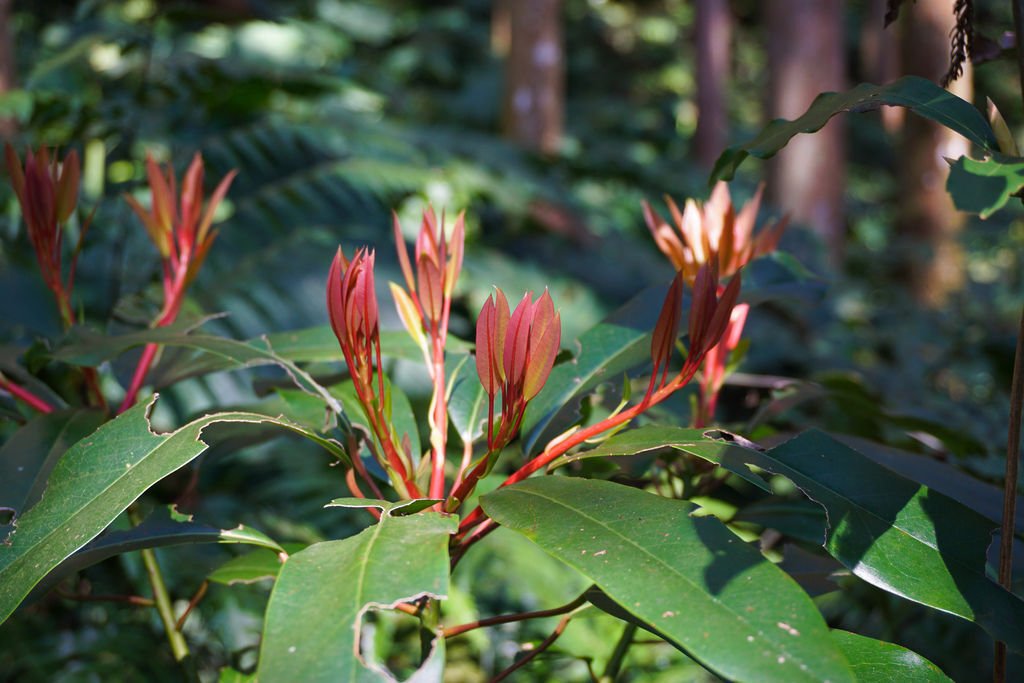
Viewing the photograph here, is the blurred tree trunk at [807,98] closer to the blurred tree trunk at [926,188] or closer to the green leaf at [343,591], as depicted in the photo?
the blurred tree trunk at [926,188]

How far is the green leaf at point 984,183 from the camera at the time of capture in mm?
474

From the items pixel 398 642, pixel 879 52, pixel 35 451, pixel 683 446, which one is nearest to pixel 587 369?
pixel 683 446

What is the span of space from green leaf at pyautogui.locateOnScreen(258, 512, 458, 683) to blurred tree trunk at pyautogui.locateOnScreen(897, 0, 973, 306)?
4140 mm

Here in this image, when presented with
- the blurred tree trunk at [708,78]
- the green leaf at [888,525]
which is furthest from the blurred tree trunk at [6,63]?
the blurred tree trunk at [708,78]

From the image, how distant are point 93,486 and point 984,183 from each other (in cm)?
59

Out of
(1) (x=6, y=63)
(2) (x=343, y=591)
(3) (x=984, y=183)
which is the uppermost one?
(1) (x=6, y=63)

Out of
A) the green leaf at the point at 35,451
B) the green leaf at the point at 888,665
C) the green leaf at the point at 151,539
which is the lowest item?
the green leaf at the point at 888,665

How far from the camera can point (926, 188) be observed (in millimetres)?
4512

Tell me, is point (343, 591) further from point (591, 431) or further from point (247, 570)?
point (247, 570)

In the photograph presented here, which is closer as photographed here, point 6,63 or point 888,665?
point 888,665

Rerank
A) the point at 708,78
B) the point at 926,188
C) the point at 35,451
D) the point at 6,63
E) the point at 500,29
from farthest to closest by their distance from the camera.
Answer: the point at 500,29, the point at 708,78, the point at 926,188, the point at 6,63, the point at 35,451

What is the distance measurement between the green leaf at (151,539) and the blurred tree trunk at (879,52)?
22.7 feet

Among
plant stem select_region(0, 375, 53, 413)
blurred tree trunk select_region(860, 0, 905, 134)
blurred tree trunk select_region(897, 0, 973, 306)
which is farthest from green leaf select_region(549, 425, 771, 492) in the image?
blurred tree trunk select_region(860, 0, 905, 134)

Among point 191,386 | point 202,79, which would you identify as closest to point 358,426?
point 191,386
